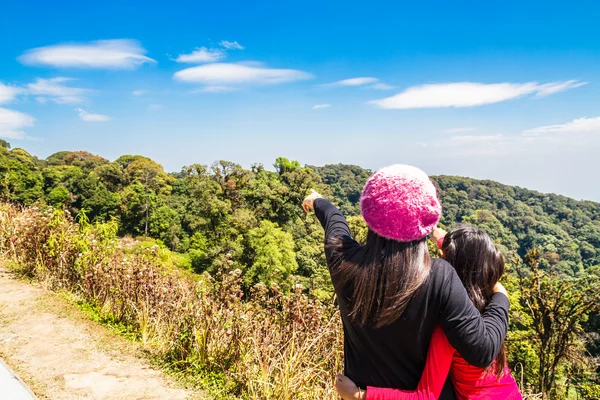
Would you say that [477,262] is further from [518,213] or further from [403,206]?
[518,213]

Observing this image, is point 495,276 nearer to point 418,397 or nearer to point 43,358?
point 418,397

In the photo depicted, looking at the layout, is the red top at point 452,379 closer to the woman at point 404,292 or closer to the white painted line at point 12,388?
the woman at point 404,292

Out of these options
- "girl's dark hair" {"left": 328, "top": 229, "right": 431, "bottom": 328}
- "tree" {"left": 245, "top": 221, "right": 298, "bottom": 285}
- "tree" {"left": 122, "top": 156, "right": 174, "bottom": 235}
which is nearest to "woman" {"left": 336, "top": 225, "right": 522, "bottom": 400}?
"girl's dark hair" {"left": 328, "top": 229, "right": 431, "bottom": 328}

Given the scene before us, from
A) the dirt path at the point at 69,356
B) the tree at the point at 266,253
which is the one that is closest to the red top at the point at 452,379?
the dirt path at the point at 69,356

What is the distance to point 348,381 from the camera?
1.14 metres

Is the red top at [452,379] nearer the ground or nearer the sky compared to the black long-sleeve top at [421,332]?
nearer the ground

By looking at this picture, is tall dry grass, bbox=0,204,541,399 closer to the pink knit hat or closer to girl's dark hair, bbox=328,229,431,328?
girl's dark hair, bbox=328,229,431,328

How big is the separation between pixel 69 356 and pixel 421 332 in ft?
10.0

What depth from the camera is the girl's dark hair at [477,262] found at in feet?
3.80

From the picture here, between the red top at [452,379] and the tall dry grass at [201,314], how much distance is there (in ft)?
4.53

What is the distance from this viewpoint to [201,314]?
3.14m

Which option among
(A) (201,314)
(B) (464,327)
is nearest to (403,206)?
(B) (464,327)

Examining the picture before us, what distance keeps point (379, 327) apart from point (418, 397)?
221mm

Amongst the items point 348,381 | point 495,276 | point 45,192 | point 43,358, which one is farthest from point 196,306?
point 45,192
